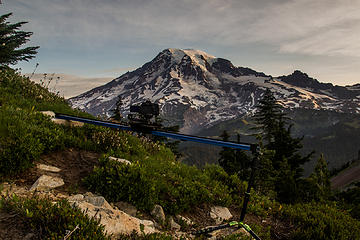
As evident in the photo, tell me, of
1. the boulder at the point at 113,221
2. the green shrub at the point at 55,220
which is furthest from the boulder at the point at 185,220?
the green shrub at the point at 55,220

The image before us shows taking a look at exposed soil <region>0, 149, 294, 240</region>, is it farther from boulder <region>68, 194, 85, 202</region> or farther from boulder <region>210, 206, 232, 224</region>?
boulder <region>68, 194, 85, 202</region>

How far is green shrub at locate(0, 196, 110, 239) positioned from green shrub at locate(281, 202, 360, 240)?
16.3ft

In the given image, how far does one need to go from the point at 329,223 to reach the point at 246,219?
2.15m

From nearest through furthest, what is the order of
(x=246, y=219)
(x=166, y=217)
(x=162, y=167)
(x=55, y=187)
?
(x=55, y=187) < (x=166, y=217) < (x=246, y=219) < (x=162, y=167)

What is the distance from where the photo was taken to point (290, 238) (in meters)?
5.76

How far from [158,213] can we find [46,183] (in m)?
2.69

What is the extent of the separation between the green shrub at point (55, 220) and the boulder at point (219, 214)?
3.33 meters

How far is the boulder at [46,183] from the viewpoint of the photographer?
506 centimetres

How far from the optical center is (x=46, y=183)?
207 inches

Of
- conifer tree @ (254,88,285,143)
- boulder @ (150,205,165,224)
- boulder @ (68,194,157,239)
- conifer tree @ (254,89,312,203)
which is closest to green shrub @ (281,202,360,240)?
boulder @ (150,205,165,224)

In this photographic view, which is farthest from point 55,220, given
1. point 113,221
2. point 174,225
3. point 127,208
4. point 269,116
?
point 269,116

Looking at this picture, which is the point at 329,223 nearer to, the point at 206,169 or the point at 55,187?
the point at 206,169

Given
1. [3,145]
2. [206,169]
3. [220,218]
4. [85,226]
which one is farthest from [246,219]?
[3,145]

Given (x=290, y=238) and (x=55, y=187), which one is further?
(x=290, y=238)
